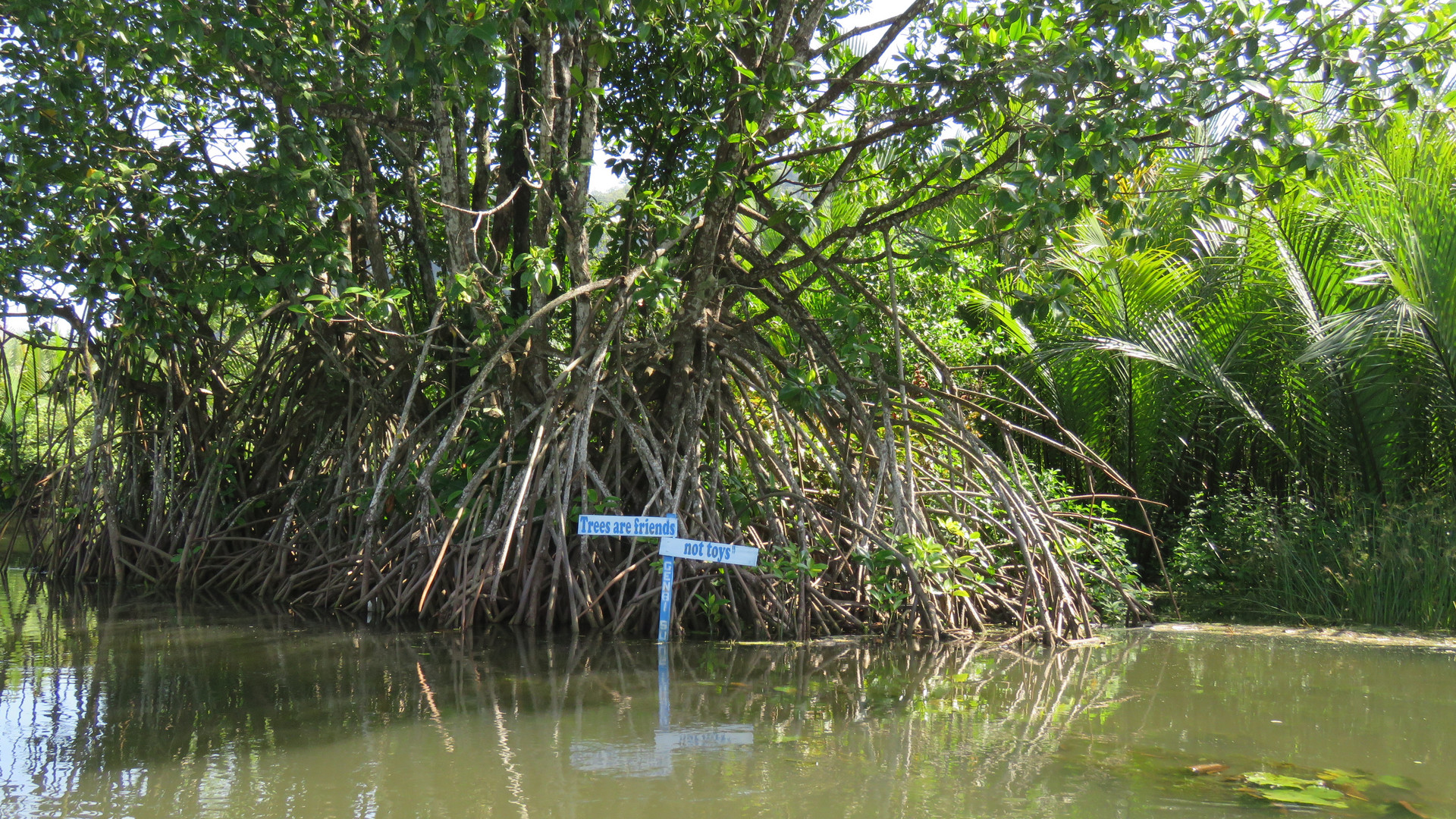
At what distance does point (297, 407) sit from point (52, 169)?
2.43m

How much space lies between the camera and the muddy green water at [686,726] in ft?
9.22

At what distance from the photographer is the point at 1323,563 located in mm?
6562

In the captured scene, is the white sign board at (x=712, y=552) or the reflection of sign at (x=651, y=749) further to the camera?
the white sign board at (x=712, y=552)

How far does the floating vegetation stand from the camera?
2809 millimetres

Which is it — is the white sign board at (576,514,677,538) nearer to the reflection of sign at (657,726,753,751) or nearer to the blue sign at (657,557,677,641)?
the blue sign at (657,557,677,641)

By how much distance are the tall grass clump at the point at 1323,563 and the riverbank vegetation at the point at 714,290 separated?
0.08 meters

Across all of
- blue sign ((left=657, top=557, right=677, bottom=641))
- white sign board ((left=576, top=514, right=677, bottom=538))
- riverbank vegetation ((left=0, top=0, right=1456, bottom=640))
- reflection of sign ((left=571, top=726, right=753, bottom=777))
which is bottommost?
reflection of sign ((left=571, top=726, right=753, bottom=777))

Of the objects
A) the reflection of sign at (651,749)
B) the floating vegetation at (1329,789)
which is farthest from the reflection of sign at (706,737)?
the floating vegetation at (1329,789)

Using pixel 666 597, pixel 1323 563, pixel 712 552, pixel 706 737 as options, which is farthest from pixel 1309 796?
pixel 1323 563

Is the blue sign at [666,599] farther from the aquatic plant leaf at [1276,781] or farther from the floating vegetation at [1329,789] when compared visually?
the aquatic plant leaf at [1276,781]

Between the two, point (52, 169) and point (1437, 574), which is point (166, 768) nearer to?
point (52, 169)

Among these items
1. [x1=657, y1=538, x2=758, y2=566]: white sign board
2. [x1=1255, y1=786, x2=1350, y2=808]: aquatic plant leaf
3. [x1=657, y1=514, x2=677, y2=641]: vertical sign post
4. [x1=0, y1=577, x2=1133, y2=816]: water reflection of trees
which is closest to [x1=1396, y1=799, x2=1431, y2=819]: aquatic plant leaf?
Result: [x1=1255, y1=786, x2=1350, y2=808]: aquatic plant leaf

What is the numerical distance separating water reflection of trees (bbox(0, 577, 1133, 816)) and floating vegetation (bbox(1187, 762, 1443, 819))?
54 cm

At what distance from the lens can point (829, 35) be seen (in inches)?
280
